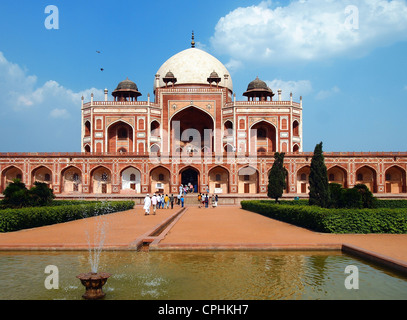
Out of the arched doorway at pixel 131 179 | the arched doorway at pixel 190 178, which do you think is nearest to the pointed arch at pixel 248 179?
the arched doorway at pixel 190 178

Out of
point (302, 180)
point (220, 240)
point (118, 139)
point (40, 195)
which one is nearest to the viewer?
point (220, 240)

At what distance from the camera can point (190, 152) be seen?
109 feet

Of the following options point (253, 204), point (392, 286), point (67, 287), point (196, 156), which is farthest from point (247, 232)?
point (196, 156)

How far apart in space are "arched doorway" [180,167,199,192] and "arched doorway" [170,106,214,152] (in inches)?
165

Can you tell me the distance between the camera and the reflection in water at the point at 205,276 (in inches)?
204

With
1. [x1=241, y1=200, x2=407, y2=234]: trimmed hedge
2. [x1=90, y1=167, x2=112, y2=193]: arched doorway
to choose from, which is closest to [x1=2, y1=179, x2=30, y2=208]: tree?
[x1=241, y1=200, x2=407, y2=234]: trimmed hedge

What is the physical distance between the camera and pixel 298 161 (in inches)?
1283

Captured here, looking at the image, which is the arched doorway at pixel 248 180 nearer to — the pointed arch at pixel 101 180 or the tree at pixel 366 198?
the pointed arch at pixel 101 180

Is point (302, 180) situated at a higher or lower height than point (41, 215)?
higher

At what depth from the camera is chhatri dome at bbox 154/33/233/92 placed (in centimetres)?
4078

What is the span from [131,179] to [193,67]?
604 inches

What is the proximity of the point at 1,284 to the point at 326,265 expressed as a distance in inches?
207

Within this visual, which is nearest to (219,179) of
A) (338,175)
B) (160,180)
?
(160,180)

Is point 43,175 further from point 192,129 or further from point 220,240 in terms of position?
point 220,240
